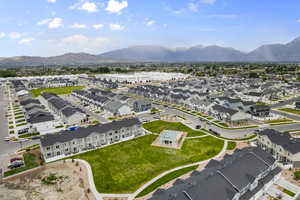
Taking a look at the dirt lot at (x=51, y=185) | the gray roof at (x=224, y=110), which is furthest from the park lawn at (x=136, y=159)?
the gray roof at (x=224, y=110)

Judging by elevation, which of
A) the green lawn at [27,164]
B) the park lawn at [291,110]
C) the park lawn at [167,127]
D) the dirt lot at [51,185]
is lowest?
the dirt lot at [51,185]

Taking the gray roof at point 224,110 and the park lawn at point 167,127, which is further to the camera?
the gray roof at point 224,110

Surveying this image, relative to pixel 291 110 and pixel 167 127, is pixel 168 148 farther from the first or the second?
pixel 291 110

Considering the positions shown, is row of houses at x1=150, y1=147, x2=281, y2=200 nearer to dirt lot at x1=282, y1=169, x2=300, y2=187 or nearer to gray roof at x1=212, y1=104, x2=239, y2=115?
dirt lot at x1=282, y1=169, x2=300, y2=187

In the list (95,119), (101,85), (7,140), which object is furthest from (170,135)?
(101,85)

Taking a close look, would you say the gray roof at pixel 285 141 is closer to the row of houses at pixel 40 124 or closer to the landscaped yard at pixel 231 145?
the landscaped yard at pixel 231 145
